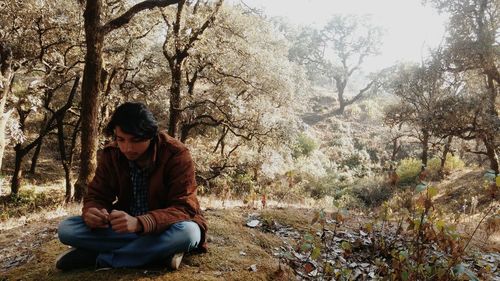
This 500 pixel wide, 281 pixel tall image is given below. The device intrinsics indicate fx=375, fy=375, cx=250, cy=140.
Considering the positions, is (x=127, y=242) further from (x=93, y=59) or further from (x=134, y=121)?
(x=93, y=59)

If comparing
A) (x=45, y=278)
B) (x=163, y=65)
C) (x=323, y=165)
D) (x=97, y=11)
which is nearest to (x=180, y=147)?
(x=45, y=278)

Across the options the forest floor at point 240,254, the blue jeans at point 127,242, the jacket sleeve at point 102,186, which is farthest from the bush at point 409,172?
the jacket sleeve at point 102,186

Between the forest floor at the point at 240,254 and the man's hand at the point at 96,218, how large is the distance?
18.0 inches

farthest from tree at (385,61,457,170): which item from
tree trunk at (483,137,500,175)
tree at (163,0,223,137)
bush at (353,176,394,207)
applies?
tree at (163,0,223,137)

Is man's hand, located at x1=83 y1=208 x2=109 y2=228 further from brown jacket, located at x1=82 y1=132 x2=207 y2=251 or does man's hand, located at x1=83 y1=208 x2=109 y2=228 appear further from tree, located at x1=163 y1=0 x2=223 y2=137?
tree, located at x1=163 y1=0 x2=223 y2=137

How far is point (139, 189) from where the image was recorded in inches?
143

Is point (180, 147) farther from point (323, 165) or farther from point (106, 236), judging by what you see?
point (323, 165)

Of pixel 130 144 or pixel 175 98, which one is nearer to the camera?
pixel 130 144

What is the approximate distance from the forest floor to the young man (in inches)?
6.8

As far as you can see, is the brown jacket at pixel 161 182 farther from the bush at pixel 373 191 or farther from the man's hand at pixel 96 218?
the bush at pixel 373 191

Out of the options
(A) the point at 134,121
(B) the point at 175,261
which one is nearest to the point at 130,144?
(A) the point at 134,121

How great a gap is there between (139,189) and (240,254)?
4.49 ft

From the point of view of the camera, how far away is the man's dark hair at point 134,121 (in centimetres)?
313

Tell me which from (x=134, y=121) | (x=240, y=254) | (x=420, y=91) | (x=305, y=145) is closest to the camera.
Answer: (x=134, y=121)
